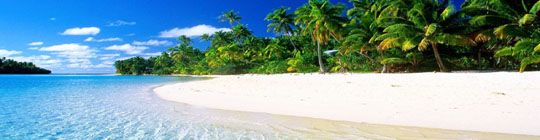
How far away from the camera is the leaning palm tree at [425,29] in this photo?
11797mm

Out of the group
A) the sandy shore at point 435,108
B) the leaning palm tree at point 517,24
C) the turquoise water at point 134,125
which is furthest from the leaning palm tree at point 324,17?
the turquoise water at point 134,125

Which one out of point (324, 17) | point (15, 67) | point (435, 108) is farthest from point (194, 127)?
point (15, 67)

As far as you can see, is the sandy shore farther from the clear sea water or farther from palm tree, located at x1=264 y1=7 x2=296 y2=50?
palm tree, located at x1=264 y1=7 x2=296 y2=50

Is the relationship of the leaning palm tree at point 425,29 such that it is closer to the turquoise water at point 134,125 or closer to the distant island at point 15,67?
the turquoise water at point 134,125

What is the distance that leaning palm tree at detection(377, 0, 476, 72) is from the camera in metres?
11.8

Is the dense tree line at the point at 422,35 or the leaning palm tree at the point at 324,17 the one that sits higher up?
the leaning palm tree at the point at 324,17

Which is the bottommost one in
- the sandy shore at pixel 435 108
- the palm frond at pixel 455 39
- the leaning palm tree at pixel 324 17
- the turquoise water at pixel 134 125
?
the turquoise water at pixel 134 125

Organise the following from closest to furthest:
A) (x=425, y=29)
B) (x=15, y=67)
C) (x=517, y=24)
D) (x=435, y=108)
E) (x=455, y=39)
Answer: (x=435, y=108) → (x=517, y=24) → (x=455, y=39) → (x=425, y=29) → (x=15, y=67)

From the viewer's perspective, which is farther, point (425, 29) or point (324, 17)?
point (324, 17)

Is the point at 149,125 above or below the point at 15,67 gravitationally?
below

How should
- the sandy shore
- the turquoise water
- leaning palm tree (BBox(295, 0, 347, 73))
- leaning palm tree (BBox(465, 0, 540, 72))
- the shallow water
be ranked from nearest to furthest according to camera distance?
the shallow water < the sandy shore < the turquoise water < leaning palm tree (BBox(465, 0, 540, 72)) < leaning palm tree (BBox(295, 0, 347, 73))

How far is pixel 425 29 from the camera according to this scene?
1253 centimetres

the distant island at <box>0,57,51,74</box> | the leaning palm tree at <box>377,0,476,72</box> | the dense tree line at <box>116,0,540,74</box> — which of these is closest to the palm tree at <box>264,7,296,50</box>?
the dense tree line at <box>116,0,540,74</box>

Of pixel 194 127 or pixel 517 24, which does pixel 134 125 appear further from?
pixel 517 24
